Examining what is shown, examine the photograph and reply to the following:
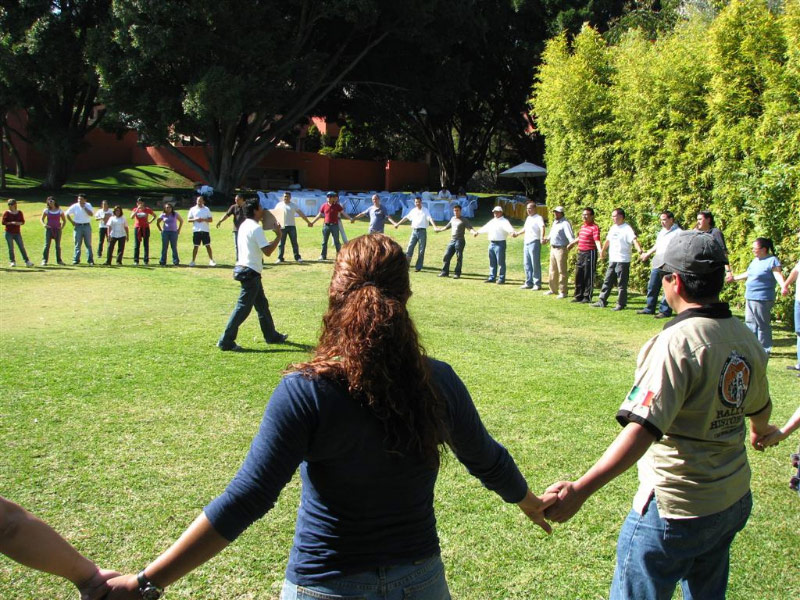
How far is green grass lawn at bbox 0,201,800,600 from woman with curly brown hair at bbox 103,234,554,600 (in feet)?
6.29

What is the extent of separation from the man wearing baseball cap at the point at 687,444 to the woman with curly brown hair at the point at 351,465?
842 mm

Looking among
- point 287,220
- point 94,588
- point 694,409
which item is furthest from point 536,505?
point 287,220

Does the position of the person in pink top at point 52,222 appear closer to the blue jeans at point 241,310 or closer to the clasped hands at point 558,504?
the blue jeans at point 241,310

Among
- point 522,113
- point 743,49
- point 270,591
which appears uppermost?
point 522,113

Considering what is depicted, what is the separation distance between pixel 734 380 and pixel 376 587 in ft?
5.12

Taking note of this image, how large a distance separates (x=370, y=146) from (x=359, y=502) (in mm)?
48272

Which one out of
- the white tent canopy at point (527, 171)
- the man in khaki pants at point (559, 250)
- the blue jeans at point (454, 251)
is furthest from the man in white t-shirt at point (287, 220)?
the white tent canopy at point (527, 171)

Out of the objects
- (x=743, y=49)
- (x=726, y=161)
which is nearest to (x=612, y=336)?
(x=726, y=161)

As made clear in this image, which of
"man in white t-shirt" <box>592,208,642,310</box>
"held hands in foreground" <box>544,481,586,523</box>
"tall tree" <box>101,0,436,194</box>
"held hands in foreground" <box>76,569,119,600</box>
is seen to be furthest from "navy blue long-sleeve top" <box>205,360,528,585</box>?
"tall tree" <box>101,0,436,194</box>

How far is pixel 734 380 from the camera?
2.66m

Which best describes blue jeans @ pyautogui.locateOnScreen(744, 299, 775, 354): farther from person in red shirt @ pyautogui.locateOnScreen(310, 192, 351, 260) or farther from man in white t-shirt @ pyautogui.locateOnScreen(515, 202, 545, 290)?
person in red shirt @ pyautogui.locateOnScreen(310, 192, 351, 260)

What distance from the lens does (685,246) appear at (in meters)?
2.70

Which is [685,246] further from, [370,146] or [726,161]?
[370,146]

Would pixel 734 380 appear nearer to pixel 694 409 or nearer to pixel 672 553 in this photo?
pixel 694 409
